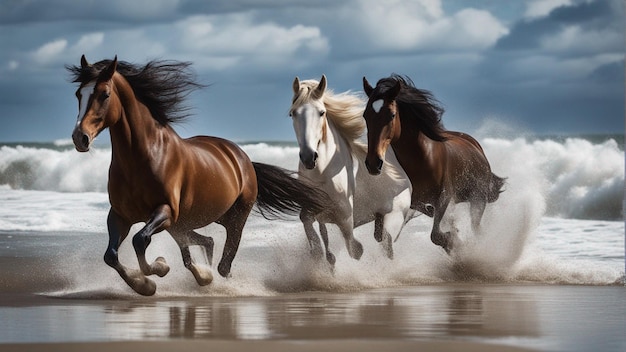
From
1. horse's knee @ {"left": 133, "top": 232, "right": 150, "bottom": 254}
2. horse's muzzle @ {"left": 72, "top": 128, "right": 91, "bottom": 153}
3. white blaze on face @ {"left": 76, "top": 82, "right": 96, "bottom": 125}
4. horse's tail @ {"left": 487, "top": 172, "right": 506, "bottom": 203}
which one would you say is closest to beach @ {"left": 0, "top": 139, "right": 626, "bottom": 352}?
horse's tail @ {"left": 487, "top": 172, "right": 506, "bottom": 203}

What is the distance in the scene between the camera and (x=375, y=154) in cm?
915

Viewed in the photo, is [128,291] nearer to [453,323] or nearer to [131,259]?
[131,259]

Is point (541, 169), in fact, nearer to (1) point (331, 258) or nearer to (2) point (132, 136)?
(1) point (331, 258)

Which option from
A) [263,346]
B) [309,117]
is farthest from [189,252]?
[263,346]

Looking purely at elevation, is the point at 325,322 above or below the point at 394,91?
below

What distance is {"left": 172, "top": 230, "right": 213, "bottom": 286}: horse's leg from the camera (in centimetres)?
822

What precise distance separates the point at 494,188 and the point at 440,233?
6.62ft

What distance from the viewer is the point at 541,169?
24.8 m


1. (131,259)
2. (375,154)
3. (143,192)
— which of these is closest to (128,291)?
(143,192)

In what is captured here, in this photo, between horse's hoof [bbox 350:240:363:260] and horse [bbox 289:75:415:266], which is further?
horse's hoof [bbox 350:240:363:260]

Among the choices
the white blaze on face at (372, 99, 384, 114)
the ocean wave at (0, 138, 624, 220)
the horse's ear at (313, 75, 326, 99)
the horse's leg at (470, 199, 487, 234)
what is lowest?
the horse's leg at (470, 199, 487, 234)

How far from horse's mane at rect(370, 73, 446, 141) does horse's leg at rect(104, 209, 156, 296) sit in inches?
114

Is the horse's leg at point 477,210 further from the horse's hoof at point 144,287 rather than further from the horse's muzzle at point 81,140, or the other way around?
the horse's muzzle at point 81,140

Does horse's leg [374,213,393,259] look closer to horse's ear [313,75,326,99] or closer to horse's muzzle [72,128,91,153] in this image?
horse's ear [313,75,326,99]
